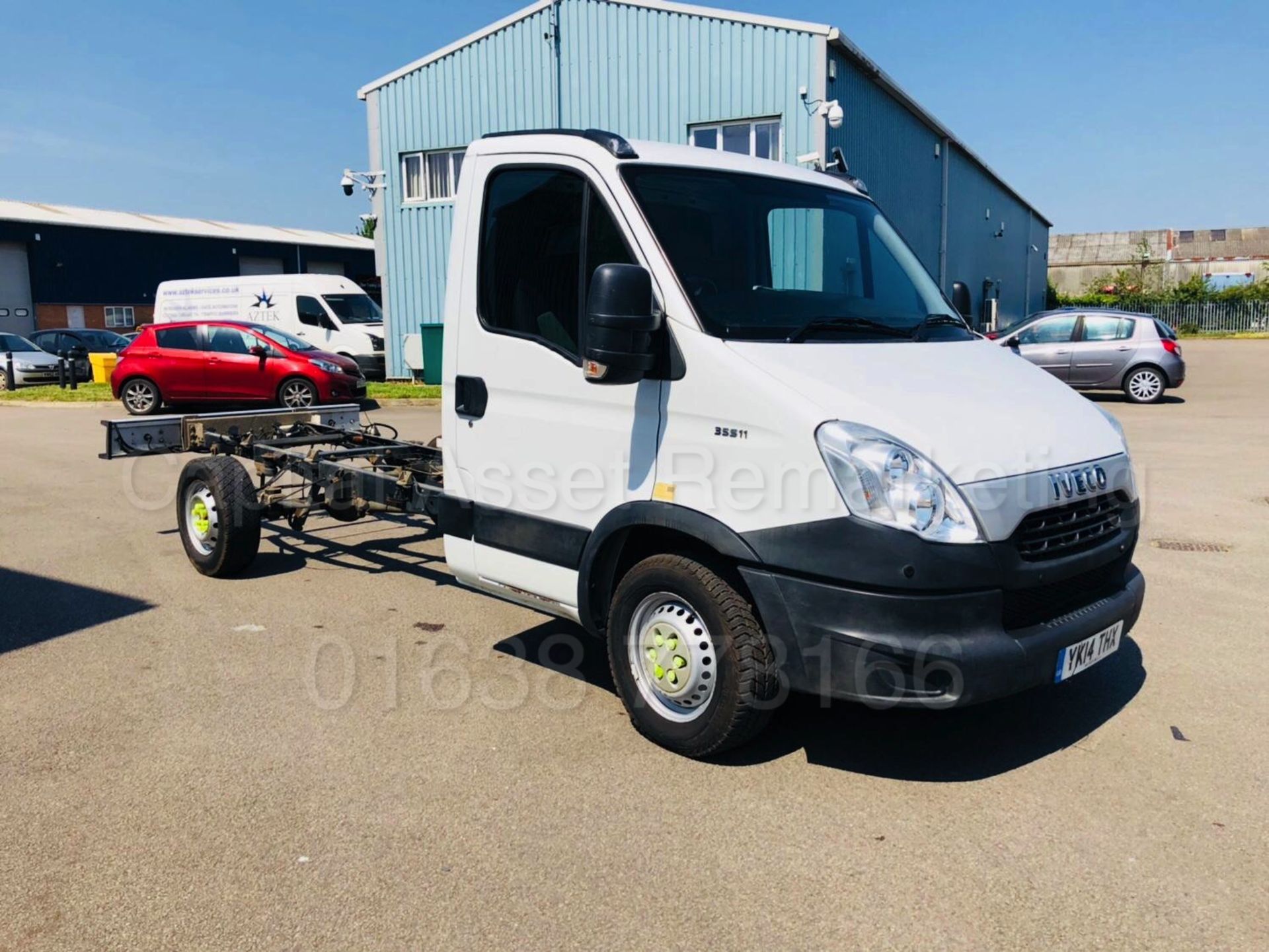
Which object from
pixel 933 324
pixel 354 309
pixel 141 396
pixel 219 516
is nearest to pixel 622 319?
pixel 933 324

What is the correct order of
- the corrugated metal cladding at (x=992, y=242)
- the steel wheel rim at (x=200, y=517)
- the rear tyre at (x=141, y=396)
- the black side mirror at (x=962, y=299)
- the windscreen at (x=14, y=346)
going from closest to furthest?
1. the black side mirror at (x=962, y=299)
2. the steel wheel rim at (x=200, y=517)
3. the rear tyre at (x=141, y=396)
4. the windscreen at (x=14, y=346)
5. the corrugated metal cladding at (x=992, y=242)

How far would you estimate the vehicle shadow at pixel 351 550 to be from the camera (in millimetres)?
7445

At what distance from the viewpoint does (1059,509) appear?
12.7ft

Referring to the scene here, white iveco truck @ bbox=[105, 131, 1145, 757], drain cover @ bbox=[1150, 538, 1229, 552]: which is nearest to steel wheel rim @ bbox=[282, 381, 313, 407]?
white iveco truck @ bbox=[105, 131, 1145, 757]

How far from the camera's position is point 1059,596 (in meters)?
3.94

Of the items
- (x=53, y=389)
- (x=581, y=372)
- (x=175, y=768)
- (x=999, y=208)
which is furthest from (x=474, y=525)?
(x=999, y=208)

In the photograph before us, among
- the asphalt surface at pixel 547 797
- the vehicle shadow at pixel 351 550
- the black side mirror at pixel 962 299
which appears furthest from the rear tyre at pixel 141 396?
the black side mirror at pixel 962 299

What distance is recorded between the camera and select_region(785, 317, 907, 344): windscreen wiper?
4.21 metres

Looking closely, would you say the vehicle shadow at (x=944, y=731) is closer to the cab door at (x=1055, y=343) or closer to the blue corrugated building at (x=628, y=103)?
the blue corrugated building at (x=628, y=103)

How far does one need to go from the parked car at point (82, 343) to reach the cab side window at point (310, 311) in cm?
720

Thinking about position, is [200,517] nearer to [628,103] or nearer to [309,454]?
[309,454]

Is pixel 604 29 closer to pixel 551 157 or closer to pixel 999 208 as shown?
pixel 551 157

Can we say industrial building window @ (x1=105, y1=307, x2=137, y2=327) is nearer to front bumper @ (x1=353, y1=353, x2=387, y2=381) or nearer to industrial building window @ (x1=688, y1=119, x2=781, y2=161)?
front bumper @ (x1=353, y1=353, x2=387, y2=381)

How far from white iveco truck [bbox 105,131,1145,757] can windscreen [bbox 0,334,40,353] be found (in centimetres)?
2668
